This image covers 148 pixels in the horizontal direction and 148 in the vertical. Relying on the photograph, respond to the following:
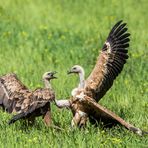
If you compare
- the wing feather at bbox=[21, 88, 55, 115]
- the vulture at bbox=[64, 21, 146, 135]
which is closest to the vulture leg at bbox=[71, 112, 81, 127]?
the vulture at bbox=[64, 21, 146, 135]

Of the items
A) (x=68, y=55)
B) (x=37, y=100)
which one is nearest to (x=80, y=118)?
(x=37, y=100)

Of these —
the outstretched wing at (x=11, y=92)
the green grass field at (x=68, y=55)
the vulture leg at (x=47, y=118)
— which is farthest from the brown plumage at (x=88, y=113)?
the outstretched wing at (x=11, y=92)

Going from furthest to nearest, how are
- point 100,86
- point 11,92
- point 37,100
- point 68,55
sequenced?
point 68,55
point 100,86
point 11,92
point 37,100

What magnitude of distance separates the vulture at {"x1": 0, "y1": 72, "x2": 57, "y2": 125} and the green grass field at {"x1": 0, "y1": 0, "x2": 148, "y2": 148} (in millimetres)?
171

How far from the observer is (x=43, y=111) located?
9.05 meters

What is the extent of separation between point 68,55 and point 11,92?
442 cm

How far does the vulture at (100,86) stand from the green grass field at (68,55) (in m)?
0.19

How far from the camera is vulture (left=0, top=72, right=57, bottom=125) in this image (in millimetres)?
8938

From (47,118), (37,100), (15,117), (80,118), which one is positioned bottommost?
(80,118)

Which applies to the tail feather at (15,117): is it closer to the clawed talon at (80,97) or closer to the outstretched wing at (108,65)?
the clawed talon at (80,97)

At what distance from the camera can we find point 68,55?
45.3 feet

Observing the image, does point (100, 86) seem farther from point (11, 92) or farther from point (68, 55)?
point (68, 55)

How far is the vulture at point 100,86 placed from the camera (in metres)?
9.09

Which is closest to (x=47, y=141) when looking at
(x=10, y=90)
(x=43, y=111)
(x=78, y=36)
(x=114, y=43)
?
(x=43, y=111)
